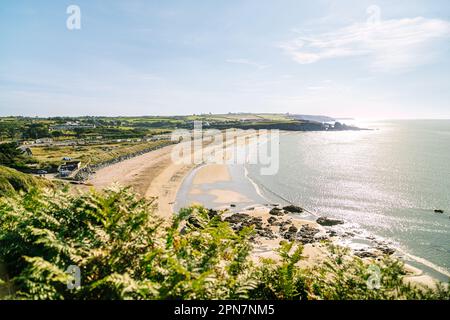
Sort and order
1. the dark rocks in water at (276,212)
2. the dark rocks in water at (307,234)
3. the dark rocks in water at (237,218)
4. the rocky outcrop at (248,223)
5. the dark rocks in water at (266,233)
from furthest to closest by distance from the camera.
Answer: the dark rocks in water at (276,212), the dark rocks in water at (237,218), the rocky outcrop at (248,223), the dark rocks in water at (266,233), the dark rocks in water at (307,234)

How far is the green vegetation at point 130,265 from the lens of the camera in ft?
17.3

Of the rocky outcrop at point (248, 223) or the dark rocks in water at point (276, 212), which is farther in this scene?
the dark rocks in water at point (276, 212)

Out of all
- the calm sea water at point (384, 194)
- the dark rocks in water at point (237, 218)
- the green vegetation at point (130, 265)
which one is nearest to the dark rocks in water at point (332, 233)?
the calm sea water at point (384, 194)

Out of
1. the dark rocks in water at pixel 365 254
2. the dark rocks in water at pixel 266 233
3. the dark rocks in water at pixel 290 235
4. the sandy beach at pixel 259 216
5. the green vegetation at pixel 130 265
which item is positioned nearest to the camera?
the green vegetation at pixel 130 265

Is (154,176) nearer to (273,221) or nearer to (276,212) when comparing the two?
(276,212)

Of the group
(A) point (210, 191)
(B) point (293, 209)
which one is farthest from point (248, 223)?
(A) point (210, 191)

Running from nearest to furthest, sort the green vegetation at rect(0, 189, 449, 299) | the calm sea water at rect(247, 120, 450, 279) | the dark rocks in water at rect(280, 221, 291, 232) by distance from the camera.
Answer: the green vegetation at rect(0, 189, 449, 299), the calm sea water at rect(247, 120, 450, 279), the dark rocks in water at rect(280, 221, 291, 232)

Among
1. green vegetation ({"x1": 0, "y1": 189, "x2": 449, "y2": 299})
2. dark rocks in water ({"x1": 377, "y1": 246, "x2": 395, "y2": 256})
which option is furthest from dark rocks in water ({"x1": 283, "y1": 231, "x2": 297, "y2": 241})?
green vegetation ({"x1": 0, "y1": 189, "x2": 449, "y2": 299})

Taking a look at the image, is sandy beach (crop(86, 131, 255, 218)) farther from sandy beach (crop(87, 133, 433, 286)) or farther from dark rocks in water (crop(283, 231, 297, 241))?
dark rocks in water (crop(283, 231, 297, 241))

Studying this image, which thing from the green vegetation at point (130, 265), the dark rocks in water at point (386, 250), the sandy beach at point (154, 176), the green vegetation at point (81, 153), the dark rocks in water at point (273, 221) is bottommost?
the dark rocks in water at point (386, 250)

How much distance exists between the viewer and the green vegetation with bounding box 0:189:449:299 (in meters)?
5.26

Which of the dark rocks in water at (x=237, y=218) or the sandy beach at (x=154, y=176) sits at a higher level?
the sandy beach at (x=154, y=176)

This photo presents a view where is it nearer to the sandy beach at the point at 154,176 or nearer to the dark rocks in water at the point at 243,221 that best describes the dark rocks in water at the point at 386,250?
the dark rocks in water at the point at 243,221
